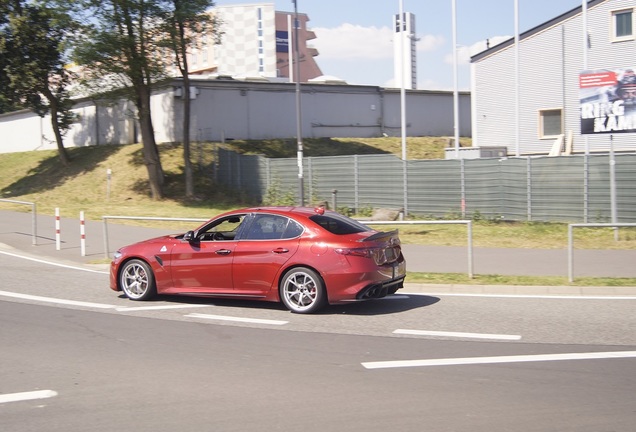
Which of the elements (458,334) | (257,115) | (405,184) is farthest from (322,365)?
(257,115)

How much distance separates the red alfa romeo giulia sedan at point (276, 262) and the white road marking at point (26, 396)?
4262 mm

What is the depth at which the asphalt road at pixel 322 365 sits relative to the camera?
5.84m

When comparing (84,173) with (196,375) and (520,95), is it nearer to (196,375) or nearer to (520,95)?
(520,95)

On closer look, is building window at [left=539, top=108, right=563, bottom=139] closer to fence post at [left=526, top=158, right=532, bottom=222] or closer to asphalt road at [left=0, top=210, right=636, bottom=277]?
fence post at [left=526, top=158, right=532, bottom=222]

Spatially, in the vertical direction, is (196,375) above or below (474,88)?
below

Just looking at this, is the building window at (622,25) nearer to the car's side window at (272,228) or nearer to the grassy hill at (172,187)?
the grassy hill at (172,187)

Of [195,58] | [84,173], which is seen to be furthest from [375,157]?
[195,58]

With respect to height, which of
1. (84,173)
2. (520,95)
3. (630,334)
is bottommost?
(630,334)

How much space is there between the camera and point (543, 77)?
37.1 m

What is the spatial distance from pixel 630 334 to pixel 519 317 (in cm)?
155

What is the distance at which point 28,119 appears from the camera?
54688 millimetres

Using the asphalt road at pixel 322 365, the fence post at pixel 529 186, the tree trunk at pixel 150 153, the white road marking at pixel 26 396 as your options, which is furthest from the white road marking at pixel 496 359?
the tree trunk at pixel 150 153

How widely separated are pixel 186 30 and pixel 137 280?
2512 centimetres

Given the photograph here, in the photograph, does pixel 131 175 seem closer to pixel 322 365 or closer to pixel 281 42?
pixel 322 365
